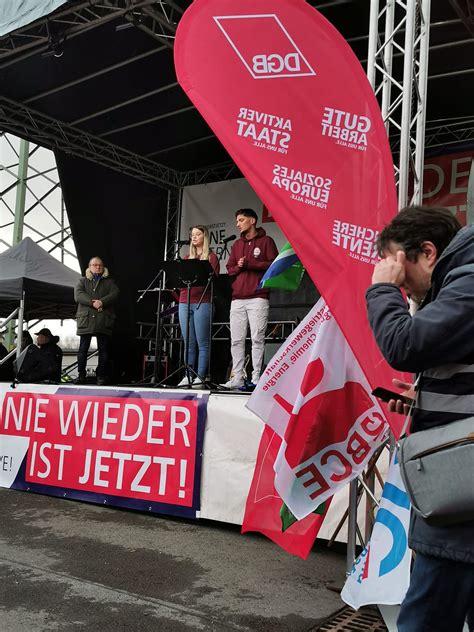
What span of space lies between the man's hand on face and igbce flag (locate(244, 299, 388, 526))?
46.7 inches

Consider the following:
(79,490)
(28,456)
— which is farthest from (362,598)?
(28,456)

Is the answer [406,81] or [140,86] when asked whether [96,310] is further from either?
[406,81]

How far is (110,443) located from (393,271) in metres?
3.84

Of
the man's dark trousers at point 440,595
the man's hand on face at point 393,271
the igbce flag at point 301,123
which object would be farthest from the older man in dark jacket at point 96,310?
the man's dark trousers at point 440,595

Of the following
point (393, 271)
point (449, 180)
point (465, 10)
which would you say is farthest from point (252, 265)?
point (393, 271)

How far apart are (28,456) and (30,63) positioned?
16.1 ft

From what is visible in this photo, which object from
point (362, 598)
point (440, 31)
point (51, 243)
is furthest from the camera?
point (51, 243)

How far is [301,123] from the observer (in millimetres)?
2711

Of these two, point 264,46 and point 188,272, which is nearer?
point 264,46

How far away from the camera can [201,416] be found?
4539 millimetres

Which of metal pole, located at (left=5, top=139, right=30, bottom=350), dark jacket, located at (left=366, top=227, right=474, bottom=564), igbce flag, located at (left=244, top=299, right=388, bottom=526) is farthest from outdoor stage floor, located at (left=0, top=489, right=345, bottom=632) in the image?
metal pole, located at (left=5, top=139, right=30, bottom=350)

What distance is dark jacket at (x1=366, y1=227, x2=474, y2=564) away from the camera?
131 centimetres

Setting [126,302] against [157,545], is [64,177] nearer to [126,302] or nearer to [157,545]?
[126,302]

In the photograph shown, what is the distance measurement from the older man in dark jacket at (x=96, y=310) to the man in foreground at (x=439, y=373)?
621 cm
